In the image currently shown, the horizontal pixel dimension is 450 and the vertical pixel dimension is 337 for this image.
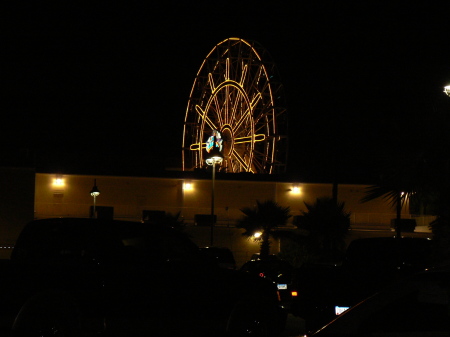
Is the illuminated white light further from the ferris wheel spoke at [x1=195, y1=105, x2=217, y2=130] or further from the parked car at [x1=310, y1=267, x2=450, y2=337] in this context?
the ferris wheel spoke at [x1=195, y1=105, x2=217, y2=130]

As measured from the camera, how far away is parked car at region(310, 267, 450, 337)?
4.40 metres

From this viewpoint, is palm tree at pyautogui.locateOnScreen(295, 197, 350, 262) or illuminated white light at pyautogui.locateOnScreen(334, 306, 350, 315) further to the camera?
palm tree at pyautogui.locateOnScreen(295, 197, 350, 262)

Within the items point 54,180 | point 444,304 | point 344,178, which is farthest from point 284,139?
point 444,304

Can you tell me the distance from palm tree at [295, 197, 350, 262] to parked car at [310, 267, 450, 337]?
27.3 metres

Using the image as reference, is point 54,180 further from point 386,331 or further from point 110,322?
point 386,331

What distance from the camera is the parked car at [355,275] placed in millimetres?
10281

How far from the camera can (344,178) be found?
5294 cm

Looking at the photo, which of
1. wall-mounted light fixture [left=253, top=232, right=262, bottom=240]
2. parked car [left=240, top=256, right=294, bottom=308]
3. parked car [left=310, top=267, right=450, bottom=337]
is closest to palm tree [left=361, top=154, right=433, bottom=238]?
parked car [left=310, top=267, right=450, bottom=337]

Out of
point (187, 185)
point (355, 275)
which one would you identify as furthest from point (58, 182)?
point (355, 275)

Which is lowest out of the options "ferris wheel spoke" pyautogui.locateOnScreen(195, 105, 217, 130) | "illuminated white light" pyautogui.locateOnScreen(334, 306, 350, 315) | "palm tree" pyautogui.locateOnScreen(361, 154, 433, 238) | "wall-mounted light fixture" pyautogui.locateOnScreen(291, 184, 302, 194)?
"illuminated white light" pyautogui.locateOnScreen(334, 306, 350, 315)

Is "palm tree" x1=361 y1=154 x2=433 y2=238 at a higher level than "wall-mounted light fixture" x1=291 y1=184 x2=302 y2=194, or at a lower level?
lower

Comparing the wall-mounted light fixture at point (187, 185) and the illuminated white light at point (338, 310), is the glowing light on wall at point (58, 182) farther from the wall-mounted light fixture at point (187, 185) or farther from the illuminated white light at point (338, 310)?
the illuminated white light at point (338, 310)

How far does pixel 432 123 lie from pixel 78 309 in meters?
7.78

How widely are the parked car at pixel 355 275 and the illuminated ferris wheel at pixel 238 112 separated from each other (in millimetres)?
29822
